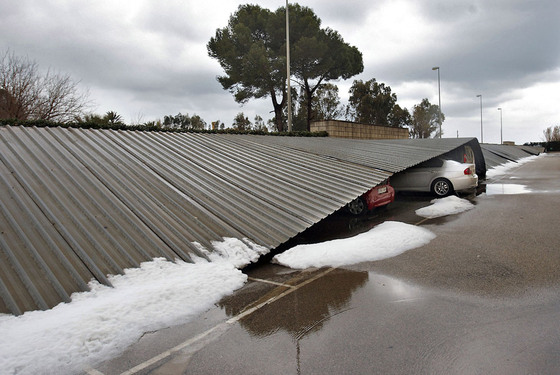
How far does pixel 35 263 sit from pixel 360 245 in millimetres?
4819

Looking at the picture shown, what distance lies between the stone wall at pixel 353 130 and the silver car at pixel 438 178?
10.0 m

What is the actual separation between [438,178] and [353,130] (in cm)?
1298

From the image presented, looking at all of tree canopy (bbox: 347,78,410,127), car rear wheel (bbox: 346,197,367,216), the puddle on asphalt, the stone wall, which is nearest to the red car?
car rear wheel (bbox: 346,197,367,216)

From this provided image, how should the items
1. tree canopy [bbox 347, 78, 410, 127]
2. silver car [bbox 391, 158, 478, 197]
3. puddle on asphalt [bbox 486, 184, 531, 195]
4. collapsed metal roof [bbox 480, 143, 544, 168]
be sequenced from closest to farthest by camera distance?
silver car [bbox 391, 158, 478, 197], puddle on asphalt [bbox 486, 184, 531, 195], collapsed metal roof [bbox 480, 143, 544, 168], tree canopy [bbox 347, 78, 410, 127]

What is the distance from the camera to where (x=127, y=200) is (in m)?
6.06

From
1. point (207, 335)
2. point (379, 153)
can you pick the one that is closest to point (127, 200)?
point (207, 335)

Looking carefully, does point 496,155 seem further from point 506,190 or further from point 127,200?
point 127,200

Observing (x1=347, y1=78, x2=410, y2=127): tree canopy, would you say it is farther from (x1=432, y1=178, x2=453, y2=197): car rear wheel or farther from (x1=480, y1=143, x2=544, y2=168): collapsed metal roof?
(x1=432, y1=178, x2=453, y2=197): car rear wheel

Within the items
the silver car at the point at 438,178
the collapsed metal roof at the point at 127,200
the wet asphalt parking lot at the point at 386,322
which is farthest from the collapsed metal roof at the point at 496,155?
the wet asphalt parking lot at the point at 386,322

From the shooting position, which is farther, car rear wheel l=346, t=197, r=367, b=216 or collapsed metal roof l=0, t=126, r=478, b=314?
car rear wheel l=346, t=197, r=367, b=216

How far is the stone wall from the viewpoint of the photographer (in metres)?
24.0

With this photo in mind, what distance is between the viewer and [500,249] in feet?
21.2

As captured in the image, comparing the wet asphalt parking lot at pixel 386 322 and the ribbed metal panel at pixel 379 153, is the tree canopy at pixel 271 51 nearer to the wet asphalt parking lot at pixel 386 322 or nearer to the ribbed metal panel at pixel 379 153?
the ribbed metal panel at pixel 379 153

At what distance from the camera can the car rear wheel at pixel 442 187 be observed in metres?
13.8
